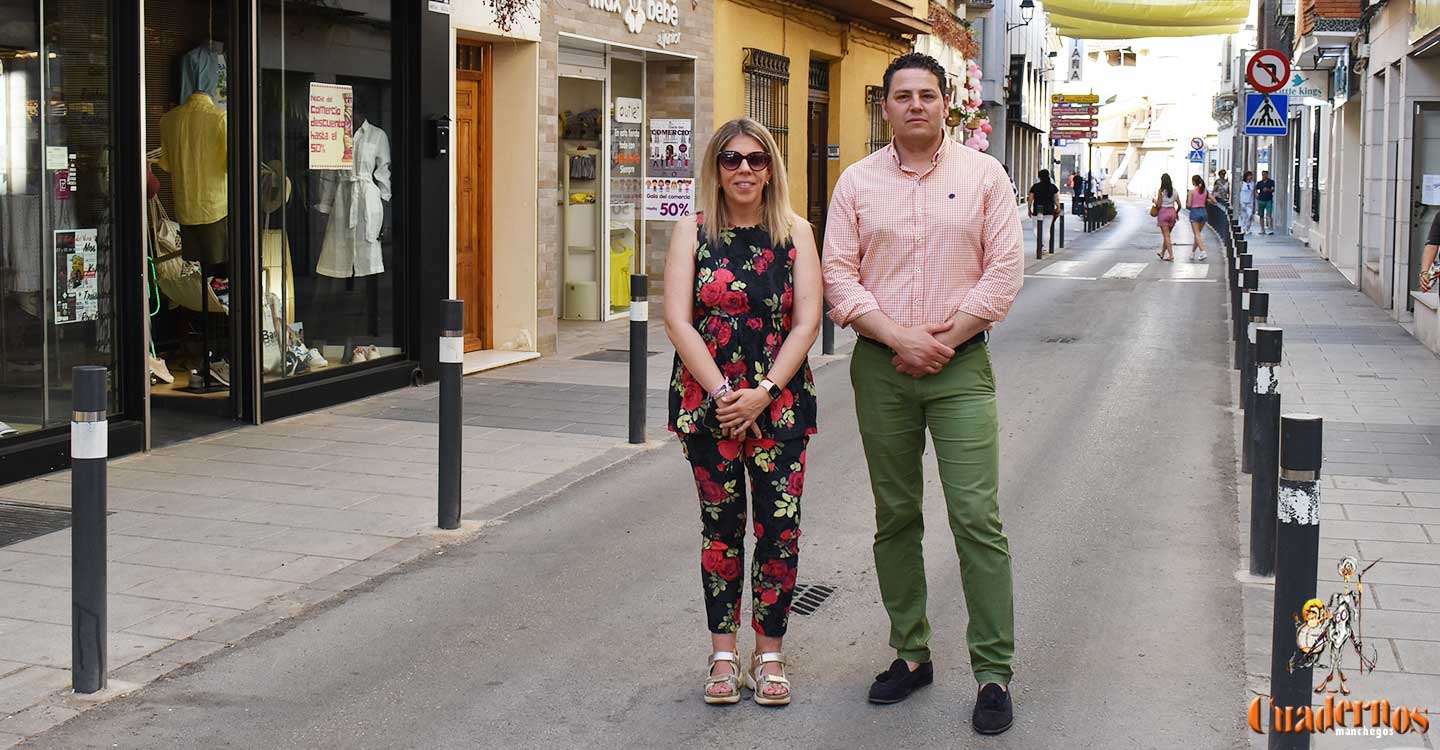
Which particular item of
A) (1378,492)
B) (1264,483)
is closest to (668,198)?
(1378,492)

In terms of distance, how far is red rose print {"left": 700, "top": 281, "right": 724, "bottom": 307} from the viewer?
4.93 meters

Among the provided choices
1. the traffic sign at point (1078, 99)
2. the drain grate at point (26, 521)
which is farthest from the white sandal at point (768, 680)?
the traffic sign at point (1078, 99)

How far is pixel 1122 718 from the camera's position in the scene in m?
5.05

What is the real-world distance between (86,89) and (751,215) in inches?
224

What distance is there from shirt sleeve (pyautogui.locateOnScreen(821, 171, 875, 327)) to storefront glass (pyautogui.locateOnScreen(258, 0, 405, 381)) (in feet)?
22.0

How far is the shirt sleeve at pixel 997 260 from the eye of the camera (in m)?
4.86

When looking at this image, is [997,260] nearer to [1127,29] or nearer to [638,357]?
[638,357]

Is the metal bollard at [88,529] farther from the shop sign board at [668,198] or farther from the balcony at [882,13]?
the balcony at [882,13]

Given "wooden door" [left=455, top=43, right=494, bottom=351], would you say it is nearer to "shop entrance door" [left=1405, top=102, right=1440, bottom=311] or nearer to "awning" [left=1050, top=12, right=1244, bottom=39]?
"shop entrance door" [left=1405, top=102, right=1440, bottom=311]

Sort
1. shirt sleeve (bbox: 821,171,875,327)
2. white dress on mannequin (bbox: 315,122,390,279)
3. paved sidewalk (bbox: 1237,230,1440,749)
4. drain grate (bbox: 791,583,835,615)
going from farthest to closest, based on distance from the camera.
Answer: white dress on mannequin (bbox: 315,122,390,279)
drain grate (bbox: 791,583,835,615)
paved sidewalk (bbox: 1237,230,1440,749)
shirt sleeve (bbox: 821,171,875,327)

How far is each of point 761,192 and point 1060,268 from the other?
980 inches

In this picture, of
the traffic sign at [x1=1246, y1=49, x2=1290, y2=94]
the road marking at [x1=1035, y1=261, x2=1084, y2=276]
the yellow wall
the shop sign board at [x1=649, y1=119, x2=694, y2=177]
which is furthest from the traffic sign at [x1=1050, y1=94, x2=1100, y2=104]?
the shop sign board at [x1=649, y1=119, x2=694, y2=177]

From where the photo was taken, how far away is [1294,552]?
4332 mm

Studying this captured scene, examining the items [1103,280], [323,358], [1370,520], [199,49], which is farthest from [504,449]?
[1103,280]
